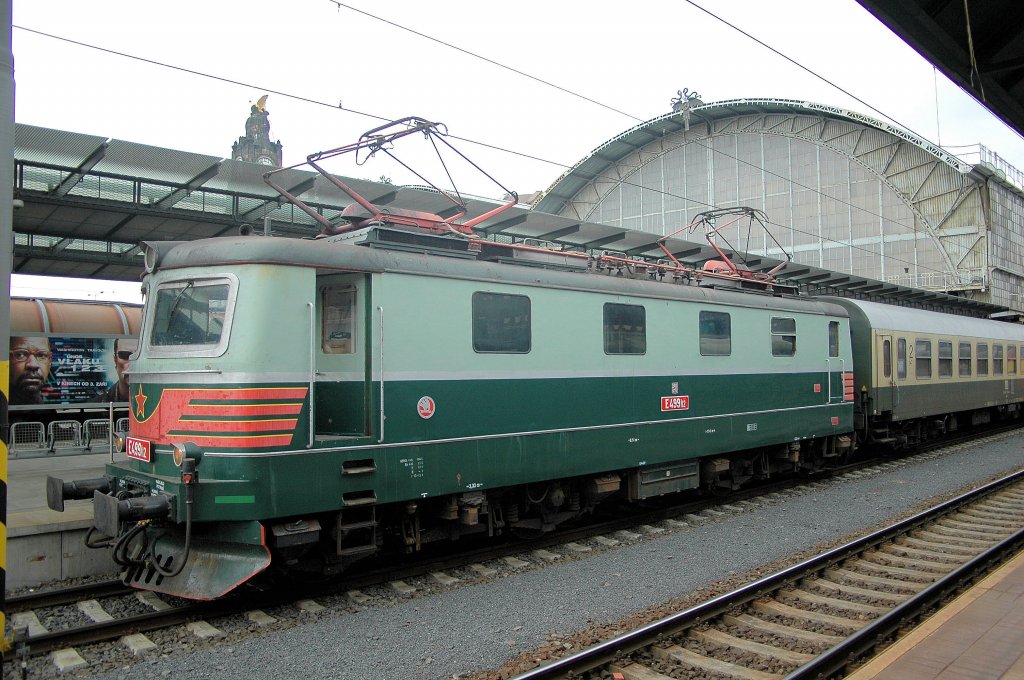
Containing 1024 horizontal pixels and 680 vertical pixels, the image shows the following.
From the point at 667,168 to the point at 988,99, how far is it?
3931cm

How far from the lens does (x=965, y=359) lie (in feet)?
64.7

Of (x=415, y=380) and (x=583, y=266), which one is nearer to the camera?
(x=415, y=380)

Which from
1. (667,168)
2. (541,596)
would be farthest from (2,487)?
(667,168)

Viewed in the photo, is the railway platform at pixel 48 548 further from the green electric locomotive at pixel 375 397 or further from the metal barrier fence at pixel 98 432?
the metal barrier fence at pixel 98 432

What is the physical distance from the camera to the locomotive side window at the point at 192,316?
6629 mm

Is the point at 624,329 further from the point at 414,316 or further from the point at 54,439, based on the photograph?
the point at 54,439

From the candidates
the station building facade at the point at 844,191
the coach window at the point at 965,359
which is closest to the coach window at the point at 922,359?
the coach window at the point at 965,359

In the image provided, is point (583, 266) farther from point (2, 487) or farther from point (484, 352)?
point (2, 487)

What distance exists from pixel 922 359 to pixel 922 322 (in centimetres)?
99

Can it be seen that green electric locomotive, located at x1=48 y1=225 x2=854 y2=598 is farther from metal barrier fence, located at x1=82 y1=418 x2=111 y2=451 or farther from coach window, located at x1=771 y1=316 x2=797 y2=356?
metal barrier fence, located at x1=82 y1=418 x2=111 y2=451

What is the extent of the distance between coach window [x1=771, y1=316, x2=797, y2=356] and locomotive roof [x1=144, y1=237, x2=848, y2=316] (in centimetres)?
312

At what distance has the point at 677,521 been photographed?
10.5 metres

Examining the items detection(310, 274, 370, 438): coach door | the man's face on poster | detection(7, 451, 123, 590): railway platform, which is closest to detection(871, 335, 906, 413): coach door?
detection(310, 274, 370, 438): coach door

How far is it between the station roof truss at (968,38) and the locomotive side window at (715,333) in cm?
461
